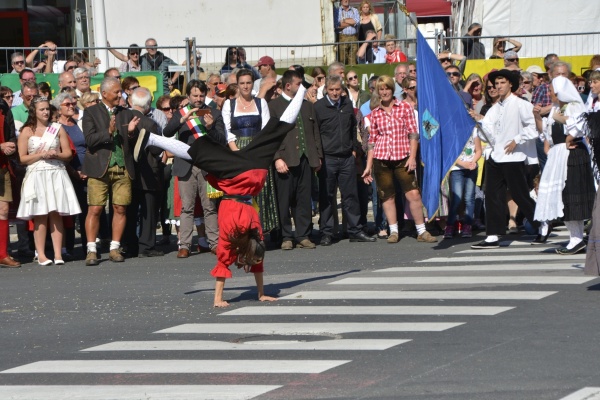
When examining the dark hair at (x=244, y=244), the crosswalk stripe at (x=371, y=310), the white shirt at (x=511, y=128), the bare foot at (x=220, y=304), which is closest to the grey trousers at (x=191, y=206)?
the white shirt at (x=511, y=128)

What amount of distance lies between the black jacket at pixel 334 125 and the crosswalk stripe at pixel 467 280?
3.64 m

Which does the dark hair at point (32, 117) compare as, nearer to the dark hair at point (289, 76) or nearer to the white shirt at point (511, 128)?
the dark hair at point (289, 76)

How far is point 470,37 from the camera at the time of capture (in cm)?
2034

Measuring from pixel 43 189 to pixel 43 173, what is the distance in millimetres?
194

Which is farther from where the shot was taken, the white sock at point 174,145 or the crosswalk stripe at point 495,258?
the crosswalk stripe at point 495,258

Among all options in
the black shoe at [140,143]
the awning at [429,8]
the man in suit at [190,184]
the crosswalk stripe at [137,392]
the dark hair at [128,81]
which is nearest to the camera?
the crosswalk stripe at [137,392]

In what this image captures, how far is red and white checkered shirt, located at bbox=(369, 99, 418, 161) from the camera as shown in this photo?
1561cm

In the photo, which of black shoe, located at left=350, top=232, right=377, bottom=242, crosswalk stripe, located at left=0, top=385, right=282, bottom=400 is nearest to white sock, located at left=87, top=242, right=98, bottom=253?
black shoe, located at left=350, top=232, right=377, bottom=242

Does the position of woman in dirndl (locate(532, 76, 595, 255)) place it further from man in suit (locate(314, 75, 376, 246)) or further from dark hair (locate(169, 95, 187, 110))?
dark hair (locate(169, 95, 187, 110))

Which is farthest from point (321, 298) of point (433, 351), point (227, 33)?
point (227, 33)

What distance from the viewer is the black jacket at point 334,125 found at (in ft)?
52.4

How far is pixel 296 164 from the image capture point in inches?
615

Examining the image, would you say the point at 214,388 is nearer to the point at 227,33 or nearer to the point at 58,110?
the point at 58,110

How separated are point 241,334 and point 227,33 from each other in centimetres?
1416
